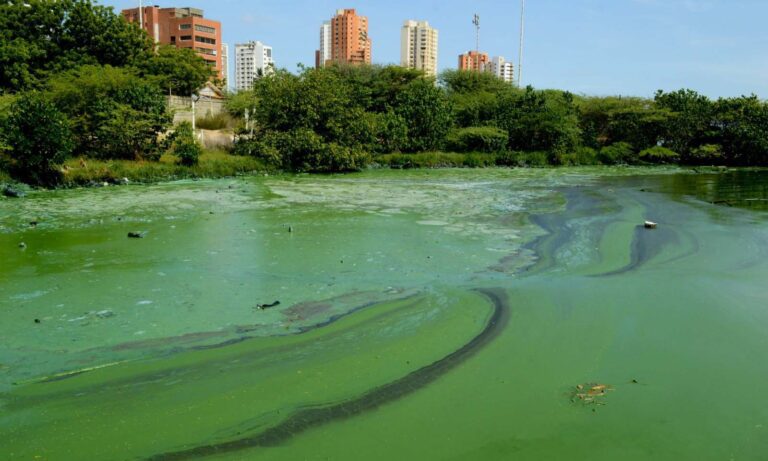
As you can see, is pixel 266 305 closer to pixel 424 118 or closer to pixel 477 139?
pixel 424 118

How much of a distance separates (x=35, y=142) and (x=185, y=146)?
348cm

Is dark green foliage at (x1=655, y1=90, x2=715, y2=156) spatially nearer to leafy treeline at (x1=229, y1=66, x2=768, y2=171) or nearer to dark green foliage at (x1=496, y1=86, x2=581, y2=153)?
leafy treeline at (x1=229, y1=66, x2=768, y2=171)

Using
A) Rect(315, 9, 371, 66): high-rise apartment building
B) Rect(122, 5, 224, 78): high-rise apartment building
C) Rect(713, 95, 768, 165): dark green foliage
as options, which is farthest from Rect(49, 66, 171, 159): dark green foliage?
Rect(315, 9, 371, 66): high-rise apartment building

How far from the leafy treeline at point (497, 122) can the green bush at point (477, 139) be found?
35 millimetres

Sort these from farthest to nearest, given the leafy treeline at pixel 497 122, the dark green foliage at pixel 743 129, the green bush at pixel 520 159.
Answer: the green bush at pixel 520 159
the dark green foliage at pixel 743 129
the leafy treeline at pixel 497 122

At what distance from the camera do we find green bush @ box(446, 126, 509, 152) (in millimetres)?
21438

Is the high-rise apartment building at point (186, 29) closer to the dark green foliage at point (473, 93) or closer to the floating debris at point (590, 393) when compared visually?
the dark green foliage at point (473, 93)

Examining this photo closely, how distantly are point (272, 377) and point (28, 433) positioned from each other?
112 centimetres

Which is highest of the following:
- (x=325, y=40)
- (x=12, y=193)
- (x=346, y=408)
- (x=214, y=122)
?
(x=325, y=40)

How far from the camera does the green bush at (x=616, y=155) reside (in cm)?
2238

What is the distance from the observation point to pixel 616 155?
2247cm

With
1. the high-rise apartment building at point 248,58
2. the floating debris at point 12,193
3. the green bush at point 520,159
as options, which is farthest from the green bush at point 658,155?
the high-rise apartment building at point 248,58

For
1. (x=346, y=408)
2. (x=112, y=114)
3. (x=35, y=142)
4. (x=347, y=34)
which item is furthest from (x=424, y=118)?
(x=347, y=34)

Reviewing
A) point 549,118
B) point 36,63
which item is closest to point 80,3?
point 36,63
